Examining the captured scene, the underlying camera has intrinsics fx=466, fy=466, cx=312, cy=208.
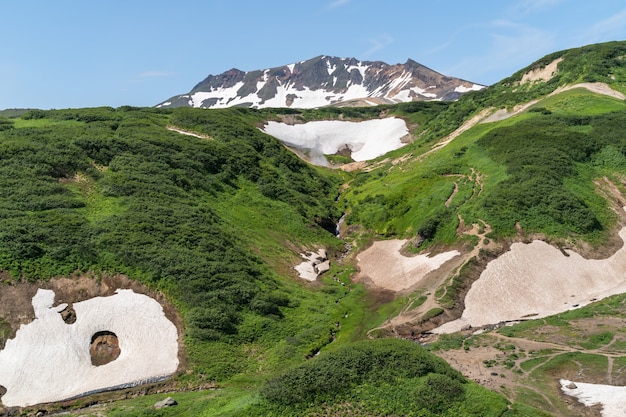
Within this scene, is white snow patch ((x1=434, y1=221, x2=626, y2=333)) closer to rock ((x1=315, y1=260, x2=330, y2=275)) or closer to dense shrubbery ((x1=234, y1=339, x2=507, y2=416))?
dense shrubbery ((x1=234, y1=339, x2=507, y2=416))

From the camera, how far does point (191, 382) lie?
32.2 metres

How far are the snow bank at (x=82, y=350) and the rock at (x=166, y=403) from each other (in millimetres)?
4081

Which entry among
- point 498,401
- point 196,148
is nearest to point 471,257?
point 498,401

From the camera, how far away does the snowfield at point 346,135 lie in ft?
387

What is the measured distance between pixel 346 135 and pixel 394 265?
260ft

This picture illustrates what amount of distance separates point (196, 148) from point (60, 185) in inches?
932

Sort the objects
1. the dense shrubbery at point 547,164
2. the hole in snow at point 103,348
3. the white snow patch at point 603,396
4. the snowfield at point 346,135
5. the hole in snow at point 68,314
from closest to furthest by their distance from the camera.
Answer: the white snow patch at point 603,396 < the hole in snow at point 103,348 < the hole in snow at point 68,314 < the dense shrubbery at point 547,164 < the snowfield at point 346,135

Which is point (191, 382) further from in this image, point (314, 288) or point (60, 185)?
point (60, 185)

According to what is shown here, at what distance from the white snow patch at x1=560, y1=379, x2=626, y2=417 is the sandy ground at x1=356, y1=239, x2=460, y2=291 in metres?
21.8

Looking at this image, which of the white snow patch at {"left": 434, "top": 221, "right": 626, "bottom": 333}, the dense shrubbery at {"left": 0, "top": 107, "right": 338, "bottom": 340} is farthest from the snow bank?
the white snow patch at {"left": 434, "top": 221, "right": 626, "bottom": 333}

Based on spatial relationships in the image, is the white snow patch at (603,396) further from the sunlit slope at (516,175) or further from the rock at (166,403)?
the sunlit slope at (516,175)

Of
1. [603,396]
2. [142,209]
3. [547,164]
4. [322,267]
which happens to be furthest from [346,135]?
[603,396]

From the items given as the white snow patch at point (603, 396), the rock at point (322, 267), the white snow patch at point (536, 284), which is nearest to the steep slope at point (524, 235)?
the white snow patch at point (536, 284)

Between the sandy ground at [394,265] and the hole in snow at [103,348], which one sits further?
the sandy ground at [394,265]
